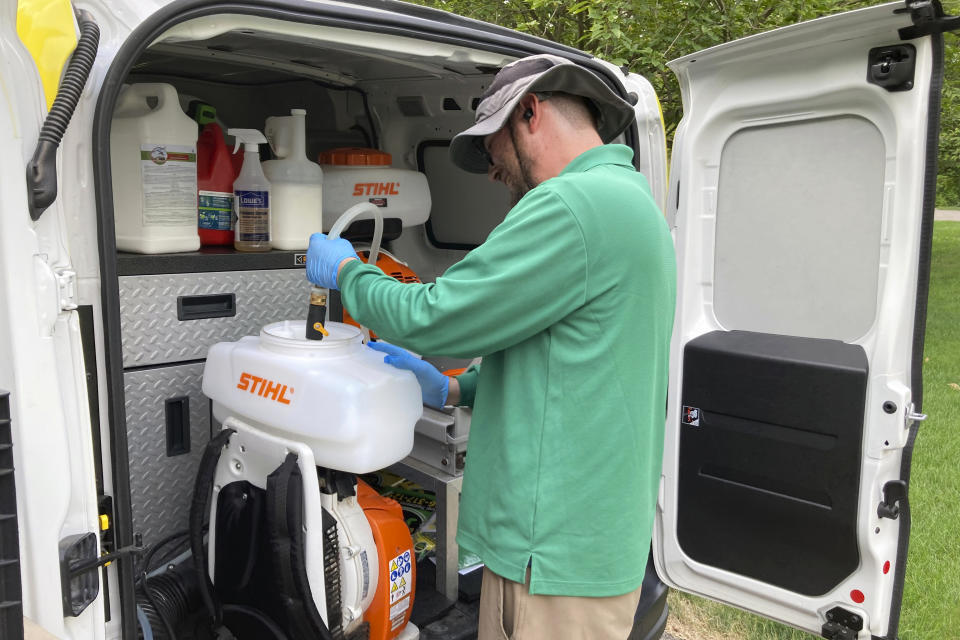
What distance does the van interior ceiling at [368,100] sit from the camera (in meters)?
2.74

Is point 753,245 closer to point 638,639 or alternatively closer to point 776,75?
point 776,75

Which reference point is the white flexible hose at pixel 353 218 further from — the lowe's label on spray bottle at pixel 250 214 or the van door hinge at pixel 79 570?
the van door hinge at pixel 79 570

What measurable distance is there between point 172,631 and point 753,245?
1.97 meters

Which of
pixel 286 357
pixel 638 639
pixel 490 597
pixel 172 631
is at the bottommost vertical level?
pixel 638 639

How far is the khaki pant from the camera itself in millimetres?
1722

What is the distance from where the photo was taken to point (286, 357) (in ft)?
6.66

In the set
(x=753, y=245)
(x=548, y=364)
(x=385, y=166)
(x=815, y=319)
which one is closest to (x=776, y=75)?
(x=753, y=245)

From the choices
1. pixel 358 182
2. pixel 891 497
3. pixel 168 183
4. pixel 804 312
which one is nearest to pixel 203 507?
pixel 168 183

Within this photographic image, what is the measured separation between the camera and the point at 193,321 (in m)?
2.37

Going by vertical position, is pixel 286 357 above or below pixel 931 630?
above

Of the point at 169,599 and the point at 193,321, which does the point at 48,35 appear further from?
the point at 169,599

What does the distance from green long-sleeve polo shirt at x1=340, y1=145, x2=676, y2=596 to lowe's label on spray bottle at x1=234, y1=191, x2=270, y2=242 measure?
0.91m

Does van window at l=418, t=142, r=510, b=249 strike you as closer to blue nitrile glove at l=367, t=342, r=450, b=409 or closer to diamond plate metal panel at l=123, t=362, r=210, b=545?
blue nitrile glove at l=367, t=342, r=450, b=409

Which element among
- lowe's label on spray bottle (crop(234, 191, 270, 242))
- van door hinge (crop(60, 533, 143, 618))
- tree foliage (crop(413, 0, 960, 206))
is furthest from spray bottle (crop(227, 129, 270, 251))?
tree foliage (crop(413, 0, 960, 206))
